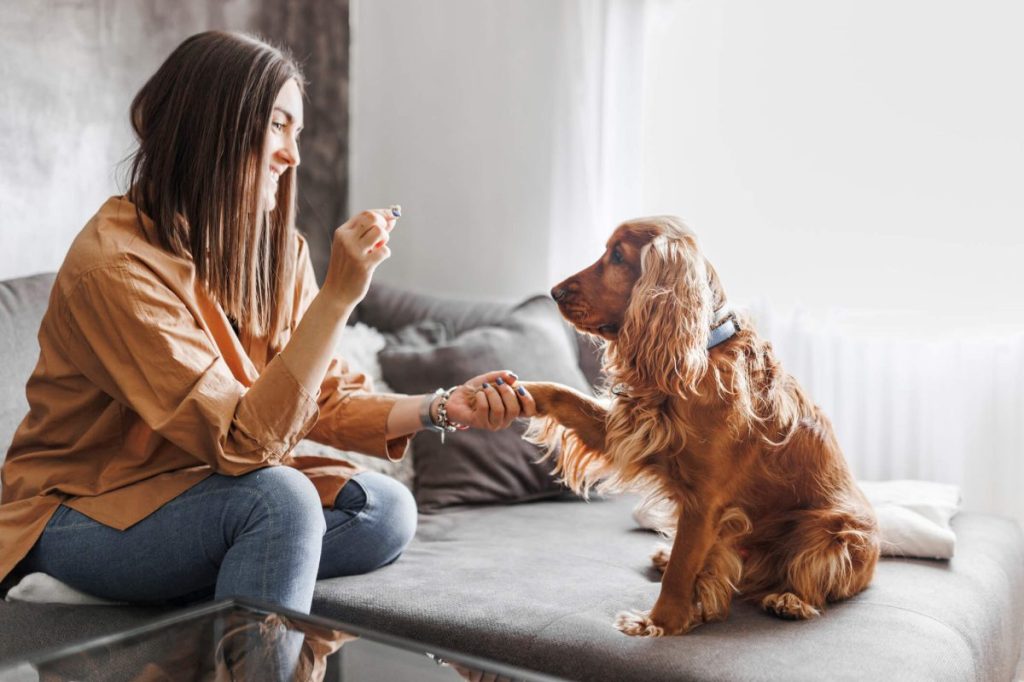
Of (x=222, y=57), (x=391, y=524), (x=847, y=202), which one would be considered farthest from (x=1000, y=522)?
(x=222, y=57)

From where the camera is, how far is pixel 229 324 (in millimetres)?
1623

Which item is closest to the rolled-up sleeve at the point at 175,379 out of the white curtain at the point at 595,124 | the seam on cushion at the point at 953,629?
the seam on cushion at the point at 953,629

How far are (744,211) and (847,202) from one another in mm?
263

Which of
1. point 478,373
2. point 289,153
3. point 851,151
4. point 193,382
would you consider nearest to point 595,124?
point 851,151

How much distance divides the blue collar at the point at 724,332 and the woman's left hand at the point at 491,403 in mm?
291

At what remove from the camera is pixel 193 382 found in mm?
1422

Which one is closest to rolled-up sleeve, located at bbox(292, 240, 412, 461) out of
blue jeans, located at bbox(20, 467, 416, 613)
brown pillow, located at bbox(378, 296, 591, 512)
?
blue jeans, located at bbox(20, 467, 416, 613)

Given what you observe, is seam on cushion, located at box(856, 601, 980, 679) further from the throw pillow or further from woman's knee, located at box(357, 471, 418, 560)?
the throw pillow

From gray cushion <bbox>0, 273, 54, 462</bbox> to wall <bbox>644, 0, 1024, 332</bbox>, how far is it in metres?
1.59

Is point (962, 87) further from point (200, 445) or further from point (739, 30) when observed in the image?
point (200, 445)

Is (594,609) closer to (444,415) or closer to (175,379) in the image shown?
(444,415)

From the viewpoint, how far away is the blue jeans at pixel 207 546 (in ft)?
4.67

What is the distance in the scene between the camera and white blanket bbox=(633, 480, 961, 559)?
176 cm

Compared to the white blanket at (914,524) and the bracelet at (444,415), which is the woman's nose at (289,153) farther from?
the white blanket at (914,524)
